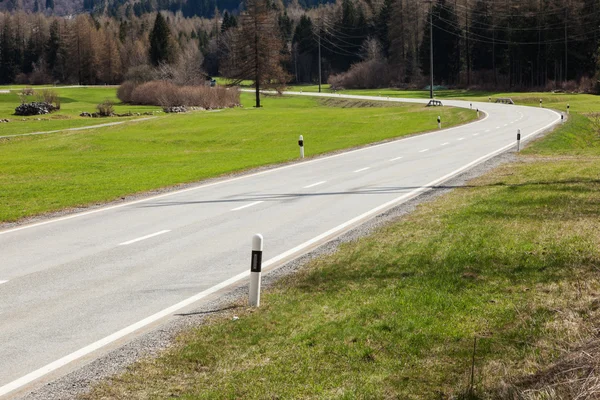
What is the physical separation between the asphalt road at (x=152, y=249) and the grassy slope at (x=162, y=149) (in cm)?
285

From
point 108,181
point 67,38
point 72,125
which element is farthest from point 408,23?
point 108,181

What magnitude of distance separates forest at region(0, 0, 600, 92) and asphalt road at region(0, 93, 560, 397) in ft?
173

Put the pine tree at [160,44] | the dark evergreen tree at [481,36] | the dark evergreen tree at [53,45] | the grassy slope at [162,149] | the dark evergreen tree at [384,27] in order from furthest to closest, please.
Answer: the dark evergreen tree at [53,45] < the dark evergreen tree at [384,27] < the pine tree at [160,44] < the dark evergreen tree at [481,36] < the grassy slope at [162,149]

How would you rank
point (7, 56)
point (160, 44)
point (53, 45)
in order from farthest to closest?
1. point (7, 56)
2. point (53, 45)
3. point (160, 44)

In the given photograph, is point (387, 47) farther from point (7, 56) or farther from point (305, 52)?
point (7, 56)

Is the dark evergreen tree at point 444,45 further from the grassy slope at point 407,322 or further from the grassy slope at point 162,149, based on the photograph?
the grassy slope at point 407,322

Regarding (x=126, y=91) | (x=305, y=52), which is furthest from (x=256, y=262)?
(x=305, y=52)

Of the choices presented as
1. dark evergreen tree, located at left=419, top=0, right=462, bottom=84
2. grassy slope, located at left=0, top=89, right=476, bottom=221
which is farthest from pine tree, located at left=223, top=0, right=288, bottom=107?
dark evergreen tree, located at left=419, top=0, right=462, bottom=84

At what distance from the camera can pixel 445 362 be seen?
6.35 metres

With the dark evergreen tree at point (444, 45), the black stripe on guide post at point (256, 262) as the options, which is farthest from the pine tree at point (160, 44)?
the black stripe on guide post at point (256, 262)

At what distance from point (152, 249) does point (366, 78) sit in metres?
128

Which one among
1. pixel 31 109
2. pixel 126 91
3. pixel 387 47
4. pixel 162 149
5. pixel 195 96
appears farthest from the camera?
pixel 387 47

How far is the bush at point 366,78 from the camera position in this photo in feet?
446

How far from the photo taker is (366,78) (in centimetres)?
13675
